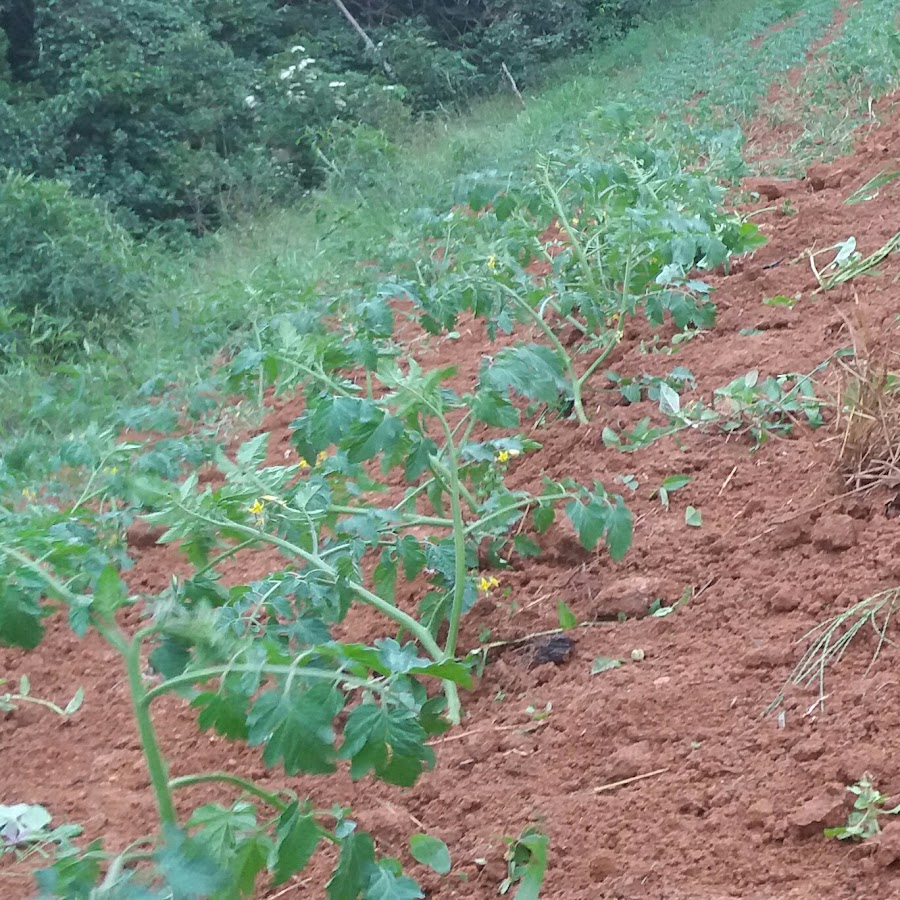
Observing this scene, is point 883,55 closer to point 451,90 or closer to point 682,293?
point 682,293

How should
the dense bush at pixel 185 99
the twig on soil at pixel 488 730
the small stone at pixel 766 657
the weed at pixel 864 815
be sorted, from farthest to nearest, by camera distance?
1. the dense bush at pixel 185 99
2. the twig on soil at pixel 488 730
3. the small stone at pixel 766 657
4. the weed at pixel 864 815

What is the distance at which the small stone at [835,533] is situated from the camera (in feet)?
6.28

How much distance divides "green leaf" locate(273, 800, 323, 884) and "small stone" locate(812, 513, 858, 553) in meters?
1.16

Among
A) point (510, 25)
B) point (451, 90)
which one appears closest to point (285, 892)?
point (451, 90)

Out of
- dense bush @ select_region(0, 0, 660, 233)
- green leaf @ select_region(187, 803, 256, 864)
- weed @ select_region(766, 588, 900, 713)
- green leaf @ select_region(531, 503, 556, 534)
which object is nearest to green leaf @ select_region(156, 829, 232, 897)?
green leaf @ select_region(187, 803, 256, 864)

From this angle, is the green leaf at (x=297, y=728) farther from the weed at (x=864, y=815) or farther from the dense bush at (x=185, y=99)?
the dense bush at (x=185, y=99)

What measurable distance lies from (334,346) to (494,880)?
43.9 inches

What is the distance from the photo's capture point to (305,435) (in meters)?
2.00


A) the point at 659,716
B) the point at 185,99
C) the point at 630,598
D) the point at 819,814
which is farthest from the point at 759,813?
the point at 185,99

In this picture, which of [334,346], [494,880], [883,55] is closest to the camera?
[494,880]

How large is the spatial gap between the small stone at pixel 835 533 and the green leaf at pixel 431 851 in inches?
A: 37.6

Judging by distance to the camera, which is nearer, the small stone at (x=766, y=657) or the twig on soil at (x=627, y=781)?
the twig on soil at (x=627, y=781)

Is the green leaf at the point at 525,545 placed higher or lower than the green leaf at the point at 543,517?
lower

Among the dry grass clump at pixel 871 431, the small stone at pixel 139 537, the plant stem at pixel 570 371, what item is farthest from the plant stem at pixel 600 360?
the small stone at pixel 139 537
